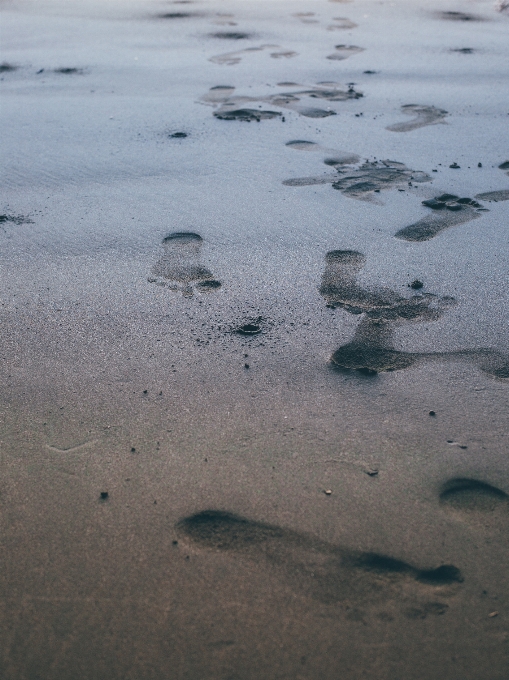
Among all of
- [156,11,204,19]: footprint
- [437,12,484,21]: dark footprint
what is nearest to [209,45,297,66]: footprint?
[156,11,204,19]: footprint

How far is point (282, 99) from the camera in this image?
4.98 m

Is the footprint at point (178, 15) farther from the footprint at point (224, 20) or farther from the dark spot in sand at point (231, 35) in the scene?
the dark spot in sand at point (231, 35)

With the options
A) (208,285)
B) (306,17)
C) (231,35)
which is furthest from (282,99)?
(306,17)

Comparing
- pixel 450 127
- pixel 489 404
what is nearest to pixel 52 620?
pixel 489 404

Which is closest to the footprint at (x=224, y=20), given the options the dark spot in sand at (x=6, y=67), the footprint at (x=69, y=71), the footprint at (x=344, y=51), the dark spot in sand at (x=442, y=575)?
the footprint at (x=344, y=51)

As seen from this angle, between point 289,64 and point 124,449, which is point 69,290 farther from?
point 289,64

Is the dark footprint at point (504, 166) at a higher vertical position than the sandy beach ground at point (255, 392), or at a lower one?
higher

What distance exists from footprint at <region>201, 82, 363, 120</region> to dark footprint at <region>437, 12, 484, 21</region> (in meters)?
3.44

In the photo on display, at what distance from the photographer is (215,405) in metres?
2.15

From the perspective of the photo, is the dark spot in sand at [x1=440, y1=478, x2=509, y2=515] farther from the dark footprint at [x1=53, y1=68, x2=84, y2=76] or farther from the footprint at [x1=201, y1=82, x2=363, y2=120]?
the dark footprint at [x1=53, y1=68, x2=84, y2=76]

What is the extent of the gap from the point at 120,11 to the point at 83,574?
7.91 meters

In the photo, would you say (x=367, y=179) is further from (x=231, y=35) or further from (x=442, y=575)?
(x=231, y=35)

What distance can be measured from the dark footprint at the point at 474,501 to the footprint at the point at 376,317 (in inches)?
22.0

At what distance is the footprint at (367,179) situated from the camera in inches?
142
